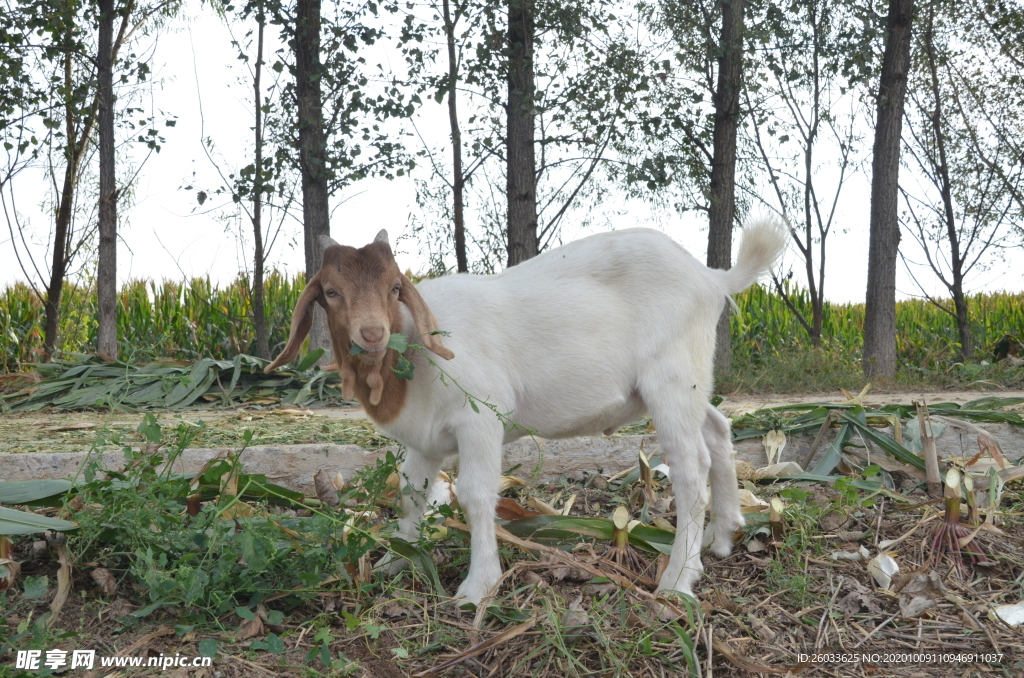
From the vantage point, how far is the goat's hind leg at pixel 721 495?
11.7 feet

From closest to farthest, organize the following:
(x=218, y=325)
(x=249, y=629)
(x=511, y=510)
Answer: (x=249, y=629), (x=511, y=510), (x=218, y=325)

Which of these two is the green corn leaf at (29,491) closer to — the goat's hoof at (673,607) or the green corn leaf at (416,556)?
the green corn leaf at (416,556)

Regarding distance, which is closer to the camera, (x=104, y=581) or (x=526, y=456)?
(x=104, y=581)

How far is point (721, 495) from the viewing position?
3.57m

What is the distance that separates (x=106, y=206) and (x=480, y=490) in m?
7.65

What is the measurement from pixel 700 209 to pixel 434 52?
3.79 meters

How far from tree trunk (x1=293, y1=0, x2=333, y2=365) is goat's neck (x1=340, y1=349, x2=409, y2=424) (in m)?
5.51

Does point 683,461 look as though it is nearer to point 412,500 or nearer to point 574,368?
point 574,368

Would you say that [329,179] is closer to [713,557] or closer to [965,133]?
[713,557]

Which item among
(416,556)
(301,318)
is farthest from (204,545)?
(301,318)

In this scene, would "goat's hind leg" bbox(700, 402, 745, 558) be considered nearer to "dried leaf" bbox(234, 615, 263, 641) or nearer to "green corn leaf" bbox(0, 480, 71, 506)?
"dried leaf" bbox(234, 615, 263, 641)

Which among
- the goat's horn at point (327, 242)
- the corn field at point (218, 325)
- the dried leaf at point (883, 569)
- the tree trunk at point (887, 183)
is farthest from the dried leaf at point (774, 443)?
the tree trunk at point (887, 183)

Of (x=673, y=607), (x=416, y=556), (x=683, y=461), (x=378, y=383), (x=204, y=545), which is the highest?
(x=378, y=383)

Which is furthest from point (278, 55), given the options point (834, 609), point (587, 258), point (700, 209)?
point (834, 609)
